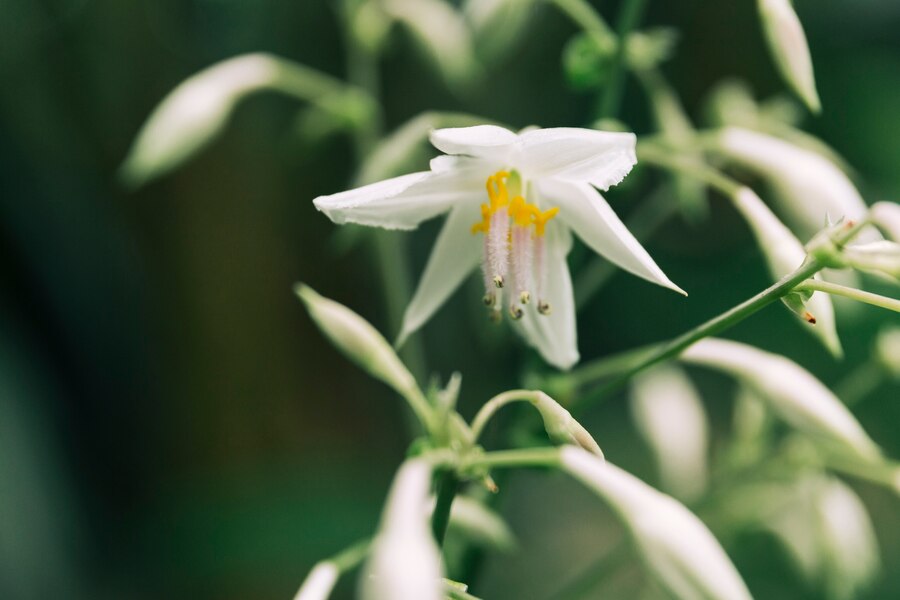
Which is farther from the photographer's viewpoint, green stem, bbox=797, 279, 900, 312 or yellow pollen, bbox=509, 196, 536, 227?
yellow pollen, bbox=509, 196, 536, 227

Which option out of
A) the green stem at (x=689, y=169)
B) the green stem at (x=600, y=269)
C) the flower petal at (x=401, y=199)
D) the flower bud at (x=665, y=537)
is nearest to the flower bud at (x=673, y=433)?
the green stem at (x=600, y=269)

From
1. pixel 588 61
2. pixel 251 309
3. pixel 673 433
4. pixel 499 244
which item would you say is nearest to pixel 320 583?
pixel 499 244

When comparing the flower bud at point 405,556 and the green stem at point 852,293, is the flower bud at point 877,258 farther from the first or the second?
the flower bud at point 405,556

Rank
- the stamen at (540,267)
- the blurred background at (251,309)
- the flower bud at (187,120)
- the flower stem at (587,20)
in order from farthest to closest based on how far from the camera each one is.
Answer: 1. the blurred background at (251,309)
2. the flower bud at (187,120)
3. the flower stem at (587,20)
4. the stamen at (540,267)

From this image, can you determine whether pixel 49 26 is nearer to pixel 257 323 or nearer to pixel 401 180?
pixel 257 323

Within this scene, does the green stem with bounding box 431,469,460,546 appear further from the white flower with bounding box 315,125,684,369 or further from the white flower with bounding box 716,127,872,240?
the white flower with bounding box 716,127,872,240

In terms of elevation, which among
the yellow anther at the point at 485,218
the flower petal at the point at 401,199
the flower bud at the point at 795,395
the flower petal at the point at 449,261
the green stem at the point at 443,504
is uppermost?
the flower petal at the point at 401,199

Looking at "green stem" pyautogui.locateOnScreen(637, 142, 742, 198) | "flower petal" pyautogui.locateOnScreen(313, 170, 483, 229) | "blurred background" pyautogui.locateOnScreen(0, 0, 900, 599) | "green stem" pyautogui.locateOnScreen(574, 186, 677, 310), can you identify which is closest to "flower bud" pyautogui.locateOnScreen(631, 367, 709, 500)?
"green stem" pyautogui.locateOnScreen(574, 186, 677, 310)
